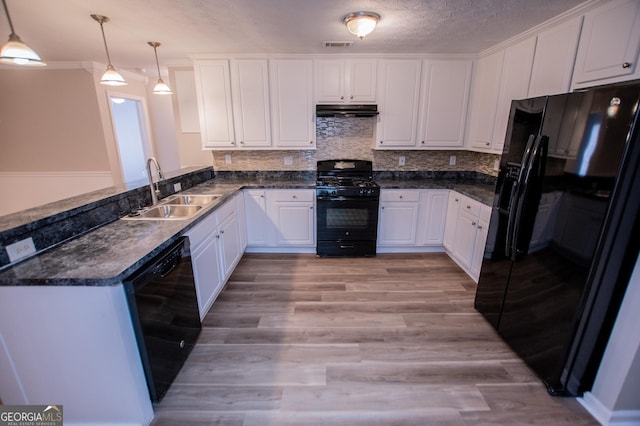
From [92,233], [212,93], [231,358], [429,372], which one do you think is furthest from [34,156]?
[429,372]

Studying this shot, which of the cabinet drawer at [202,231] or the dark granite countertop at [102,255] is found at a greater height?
the dark granite countertop at [102,255]

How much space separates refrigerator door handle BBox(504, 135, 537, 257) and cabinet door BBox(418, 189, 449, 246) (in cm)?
144

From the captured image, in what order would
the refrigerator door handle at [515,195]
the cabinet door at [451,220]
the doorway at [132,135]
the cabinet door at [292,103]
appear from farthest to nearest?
A: 1. the doorway at [132,135]
2. the cabinet door at [292,103]
3. the cabinet door at [451,220]
4. the refrigerator door handle at [515,195]

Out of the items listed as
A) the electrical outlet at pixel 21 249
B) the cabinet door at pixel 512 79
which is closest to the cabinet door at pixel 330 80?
the cabinet door at pixel 512 79

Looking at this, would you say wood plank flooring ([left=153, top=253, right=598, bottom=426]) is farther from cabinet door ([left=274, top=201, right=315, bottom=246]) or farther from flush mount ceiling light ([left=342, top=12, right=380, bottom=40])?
flush mount ceiling light ([left=342, top=12, right=380, bottom=40])

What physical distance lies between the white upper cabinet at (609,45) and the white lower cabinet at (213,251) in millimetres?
2925

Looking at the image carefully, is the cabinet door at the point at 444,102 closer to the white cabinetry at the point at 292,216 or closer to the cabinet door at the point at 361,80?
the cabinet door at the point at 361,80

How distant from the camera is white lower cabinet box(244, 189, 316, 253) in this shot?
3.36 meters

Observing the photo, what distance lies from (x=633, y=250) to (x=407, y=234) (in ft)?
7.11

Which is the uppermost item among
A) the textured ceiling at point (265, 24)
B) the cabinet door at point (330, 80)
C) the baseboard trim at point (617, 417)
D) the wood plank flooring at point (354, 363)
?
the textured ceiling at point (265, 24)

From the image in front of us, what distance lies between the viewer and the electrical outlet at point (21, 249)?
1335mm

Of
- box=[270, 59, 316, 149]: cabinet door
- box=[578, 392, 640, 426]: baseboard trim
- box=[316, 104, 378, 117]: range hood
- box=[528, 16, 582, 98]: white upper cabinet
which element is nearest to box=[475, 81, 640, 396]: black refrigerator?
box=[578, 392, 640, 426]: baseboard trim

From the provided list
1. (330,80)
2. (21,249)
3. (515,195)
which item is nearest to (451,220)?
(515,195)

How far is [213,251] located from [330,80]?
7.83 feet
